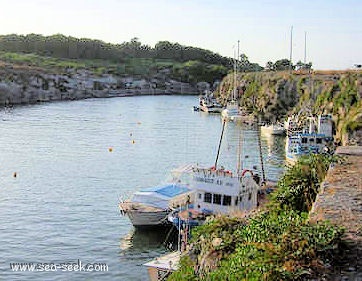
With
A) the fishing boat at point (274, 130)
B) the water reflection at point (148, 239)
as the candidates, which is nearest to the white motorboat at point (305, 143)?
the fishing boat at point (274, 130)

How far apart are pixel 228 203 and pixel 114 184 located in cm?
1232

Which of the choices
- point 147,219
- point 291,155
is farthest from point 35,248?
point 291,155

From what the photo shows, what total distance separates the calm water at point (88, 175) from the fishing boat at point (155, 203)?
0.68 meters

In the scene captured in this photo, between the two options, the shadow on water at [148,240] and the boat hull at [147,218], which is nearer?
the shadow on water at [148,240]

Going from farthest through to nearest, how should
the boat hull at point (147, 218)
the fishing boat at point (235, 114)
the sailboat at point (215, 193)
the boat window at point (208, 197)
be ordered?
the fishing boat at point (235, 114) → the boat hull at point (147, 218) → the boat window at point (208, 197) → the sailboat at point (215, 193)

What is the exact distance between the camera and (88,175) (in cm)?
3978

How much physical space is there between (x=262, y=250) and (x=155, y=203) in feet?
71.0

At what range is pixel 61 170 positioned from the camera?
41.5 metres

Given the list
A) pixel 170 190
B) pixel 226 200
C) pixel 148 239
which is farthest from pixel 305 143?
pixel 148 239

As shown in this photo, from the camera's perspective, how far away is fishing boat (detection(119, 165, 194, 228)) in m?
27.5

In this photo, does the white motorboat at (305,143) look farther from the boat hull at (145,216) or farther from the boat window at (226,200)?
the boat hull at (145,216)

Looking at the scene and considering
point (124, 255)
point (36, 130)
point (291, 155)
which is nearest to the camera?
point (124, 255)

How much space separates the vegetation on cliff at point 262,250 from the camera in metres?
6.54

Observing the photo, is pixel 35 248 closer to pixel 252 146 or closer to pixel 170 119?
pixel 252 146
